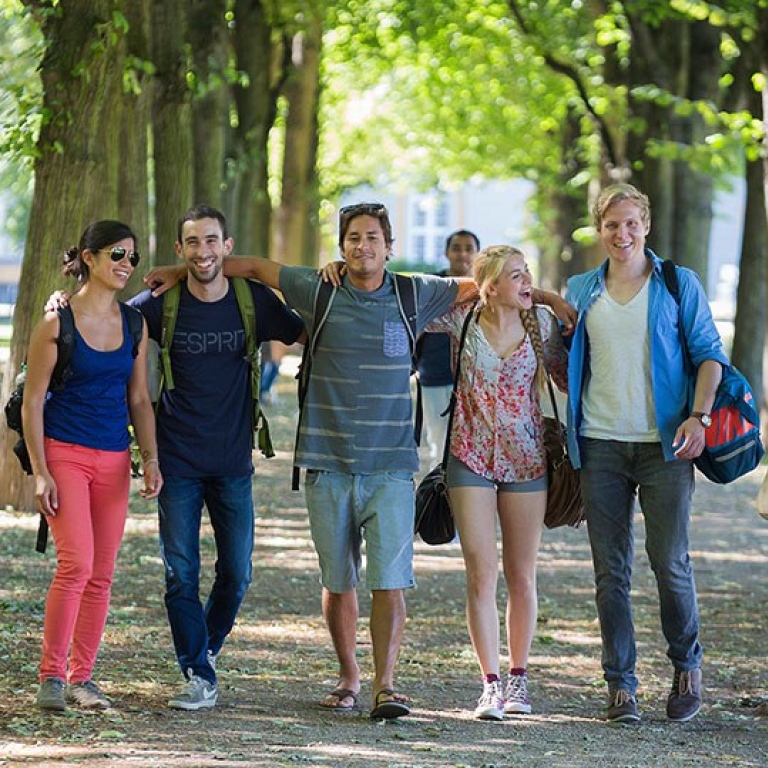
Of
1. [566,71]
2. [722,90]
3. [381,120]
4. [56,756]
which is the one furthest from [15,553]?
[381,120]

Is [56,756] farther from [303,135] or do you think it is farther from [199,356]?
[303,135]

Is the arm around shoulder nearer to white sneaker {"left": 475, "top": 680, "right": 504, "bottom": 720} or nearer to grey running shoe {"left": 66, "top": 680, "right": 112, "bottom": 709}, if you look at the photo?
grey running shoe {"left": 66, "top": 680, "right": 112, "bottom": 709}

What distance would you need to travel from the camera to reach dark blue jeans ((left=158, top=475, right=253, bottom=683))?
298 inches

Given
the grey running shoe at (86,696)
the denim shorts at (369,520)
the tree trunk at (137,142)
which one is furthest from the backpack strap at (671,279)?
the tree trunk at (137,142)

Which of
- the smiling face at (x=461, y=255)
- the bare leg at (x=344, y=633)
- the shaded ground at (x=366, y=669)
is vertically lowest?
the shaded ground at (x=366, y=669)

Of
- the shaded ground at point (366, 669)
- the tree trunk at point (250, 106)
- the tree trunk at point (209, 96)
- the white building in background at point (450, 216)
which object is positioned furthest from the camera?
the white building in background at point (450, 216)

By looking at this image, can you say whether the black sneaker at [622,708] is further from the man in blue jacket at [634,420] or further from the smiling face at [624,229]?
the smiling face at [624,229]

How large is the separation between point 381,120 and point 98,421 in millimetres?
45488

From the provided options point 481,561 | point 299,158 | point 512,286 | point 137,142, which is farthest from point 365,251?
point 299,158

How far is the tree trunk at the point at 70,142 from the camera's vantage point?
13102mm

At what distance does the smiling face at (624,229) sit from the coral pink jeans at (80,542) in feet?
7.29

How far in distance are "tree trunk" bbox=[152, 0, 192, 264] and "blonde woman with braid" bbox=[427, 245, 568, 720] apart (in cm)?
943

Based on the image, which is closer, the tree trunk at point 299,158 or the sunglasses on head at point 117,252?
the sunglasses on head at point 117,252

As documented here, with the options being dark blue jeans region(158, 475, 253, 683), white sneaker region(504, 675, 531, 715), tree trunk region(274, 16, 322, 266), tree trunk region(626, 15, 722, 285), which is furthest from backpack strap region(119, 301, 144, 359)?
tree trunk region(274, 16, 322, 266)
